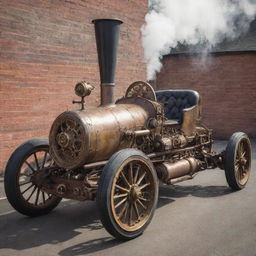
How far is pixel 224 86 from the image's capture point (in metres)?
13.5

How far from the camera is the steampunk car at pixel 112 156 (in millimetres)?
4238

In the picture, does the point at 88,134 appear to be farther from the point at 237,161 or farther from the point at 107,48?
the point at 237,161

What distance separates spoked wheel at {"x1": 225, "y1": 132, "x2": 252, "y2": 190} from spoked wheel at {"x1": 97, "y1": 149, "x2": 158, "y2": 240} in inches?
70.9

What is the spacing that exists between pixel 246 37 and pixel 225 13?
1334 mm

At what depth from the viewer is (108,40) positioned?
16.9 ft

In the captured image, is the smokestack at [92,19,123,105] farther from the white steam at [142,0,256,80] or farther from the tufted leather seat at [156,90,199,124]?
the white steam at [142,0,256,80]

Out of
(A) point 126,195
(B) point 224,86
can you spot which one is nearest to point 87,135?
(A) point 126,195

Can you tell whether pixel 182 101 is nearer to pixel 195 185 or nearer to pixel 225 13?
pixel 195 185

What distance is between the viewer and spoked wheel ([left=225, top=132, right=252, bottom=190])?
235 inches

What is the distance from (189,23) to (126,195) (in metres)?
9.21

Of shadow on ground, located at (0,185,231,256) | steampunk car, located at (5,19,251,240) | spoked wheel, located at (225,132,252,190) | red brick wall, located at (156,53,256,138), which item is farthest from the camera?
red brick wall, located at (156,53,256,138)

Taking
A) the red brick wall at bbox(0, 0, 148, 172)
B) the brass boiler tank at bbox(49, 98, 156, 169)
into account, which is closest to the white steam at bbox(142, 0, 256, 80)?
the red brick wall at bbox(0, 0, 148, 172)

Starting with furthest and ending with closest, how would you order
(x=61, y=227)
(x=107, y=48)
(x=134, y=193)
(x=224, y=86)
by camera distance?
1. (x=224, y=86)
2. (x=107, y=48)
3. (x=61, y=227)
4. (x=134, y=193)

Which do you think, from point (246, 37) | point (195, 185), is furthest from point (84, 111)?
point (246, 37)
